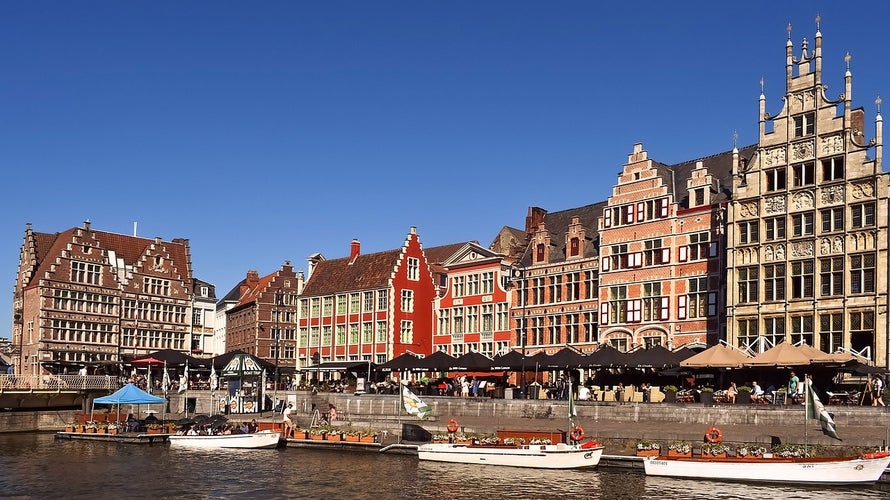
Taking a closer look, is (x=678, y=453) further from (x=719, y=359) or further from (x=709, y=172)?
(x=709, y=172)

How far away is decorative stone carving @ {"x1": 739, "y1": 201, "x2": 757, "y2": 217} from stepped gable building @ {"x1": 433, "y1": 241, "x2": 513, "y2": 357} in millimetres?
17212

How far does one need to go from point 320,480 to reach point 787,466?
1537 cm

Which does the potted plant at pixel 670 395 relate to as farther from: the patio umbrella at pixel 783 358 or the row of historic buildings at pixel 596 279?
the row of historic buildings at pixel 596 279

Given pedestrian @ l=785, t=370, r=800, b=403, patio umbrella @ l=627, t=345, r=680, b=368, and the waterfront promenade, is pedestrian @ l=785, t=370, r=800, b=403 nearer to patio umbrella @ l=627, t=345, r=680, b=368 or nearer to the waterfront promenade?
the waterfront promenade

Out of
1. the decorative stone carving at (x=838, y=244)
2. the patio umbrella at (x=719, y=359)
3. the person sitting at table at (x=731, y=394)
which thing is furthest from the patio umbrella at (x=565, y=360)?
the decorative stone carving at (x=838, y=244)

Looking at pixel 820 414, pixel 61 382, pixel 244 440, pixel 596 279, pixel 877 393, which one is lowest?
pixel 244 440

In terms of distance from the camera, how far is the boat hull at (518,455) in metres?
35.9

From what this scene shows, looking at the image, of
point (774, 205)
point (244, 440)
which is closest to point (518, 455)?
point (244, 440)

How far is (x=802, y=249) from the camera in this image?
46125 mm

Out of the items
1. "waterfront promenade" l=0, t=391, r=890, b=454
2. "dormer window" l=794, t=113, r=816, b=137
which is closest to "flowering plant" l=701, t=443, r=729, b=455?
"waterfront promenade" l=0, t=391, r=890, b=454

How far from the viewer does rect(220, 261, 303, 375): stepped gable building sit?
8062cm

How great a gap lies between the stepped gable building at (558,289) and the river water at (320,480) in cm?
1949

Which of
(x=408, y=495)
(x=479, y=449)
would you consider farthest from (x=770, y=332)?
(x=408, y=495)

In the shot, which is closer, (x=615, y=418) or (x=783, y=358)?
(x=783, y=358)
